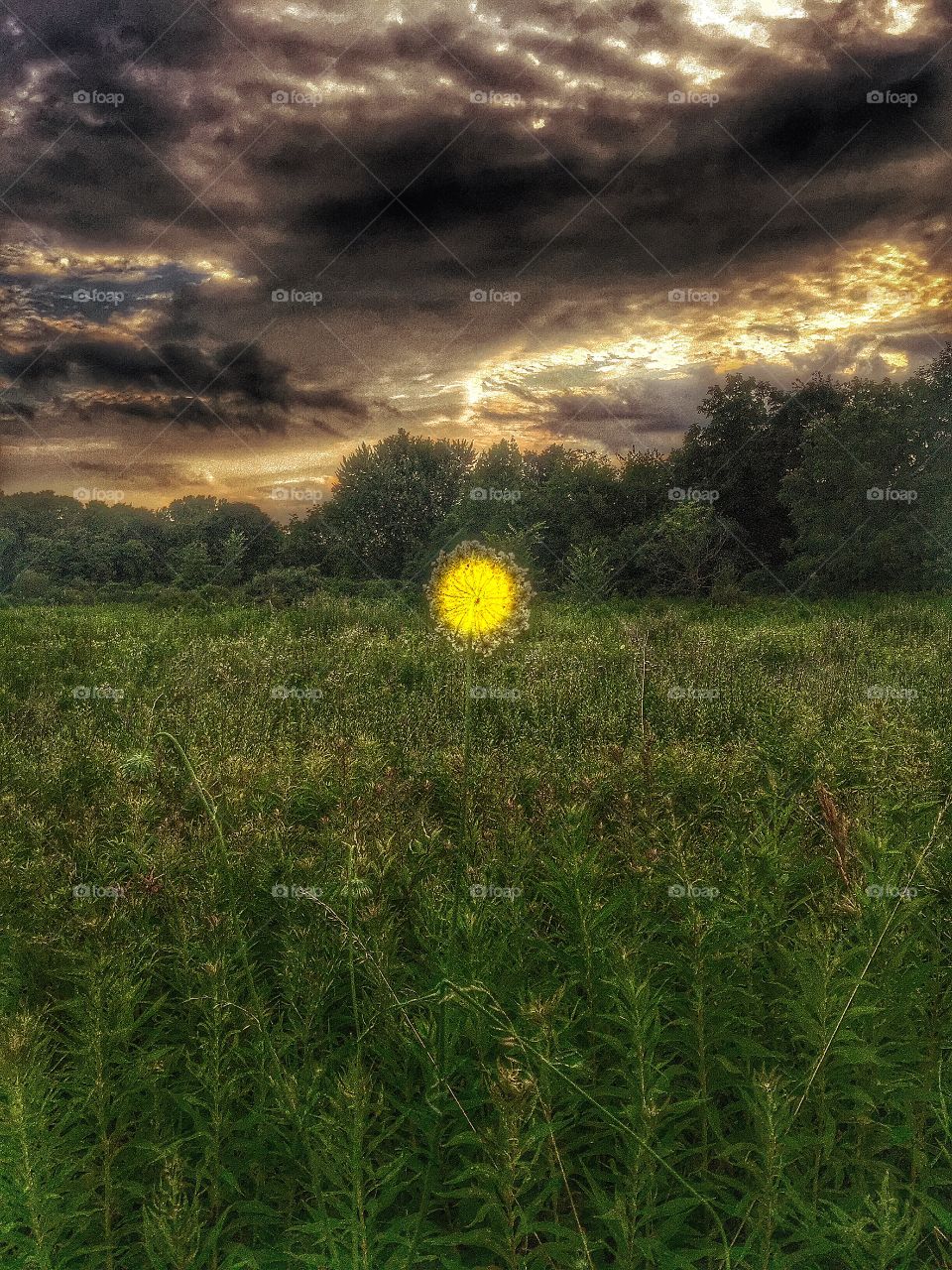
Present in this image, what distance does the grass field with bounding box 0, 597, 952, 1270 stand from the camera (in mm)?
1635

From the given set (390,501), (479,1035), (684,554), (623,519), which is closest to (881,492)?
(684,554)

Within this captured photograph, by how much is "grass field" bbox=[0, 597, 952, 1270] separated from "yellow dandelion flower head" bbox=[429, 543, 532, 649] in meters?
0.68

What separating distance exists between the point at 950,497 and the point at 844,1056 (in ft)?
75.4

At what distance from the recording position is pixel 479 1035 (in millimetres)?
1977

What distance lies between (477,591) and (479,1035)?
1.54 metres

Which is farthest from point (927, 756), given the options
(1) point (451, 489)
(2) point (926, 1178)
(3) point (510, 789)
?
(1) point (451, 489)

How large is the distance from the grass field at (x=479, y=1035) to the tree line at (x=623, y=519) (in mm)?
11883

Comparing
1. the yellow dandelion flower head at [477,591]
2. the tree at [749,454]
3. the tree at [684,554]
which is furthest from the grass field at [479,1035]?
the tree at [749,454]

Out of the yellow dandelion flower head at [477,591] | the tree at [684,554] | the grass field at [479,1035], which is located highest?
the yellow dandelion flower head at [477,591]

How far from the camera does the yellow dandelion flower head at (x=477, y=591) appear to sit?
3033 millimetres

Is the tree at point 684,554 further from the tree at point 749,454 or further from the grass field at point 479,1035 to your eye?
the grass field at point 479,1035

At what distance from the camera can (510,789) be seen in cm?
366

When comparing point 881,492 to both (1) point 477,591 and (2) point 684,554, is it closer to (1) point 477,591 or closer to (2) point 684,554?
(2) point 684,554

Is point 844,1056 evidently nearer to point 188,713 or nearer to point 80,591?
point 188,713
